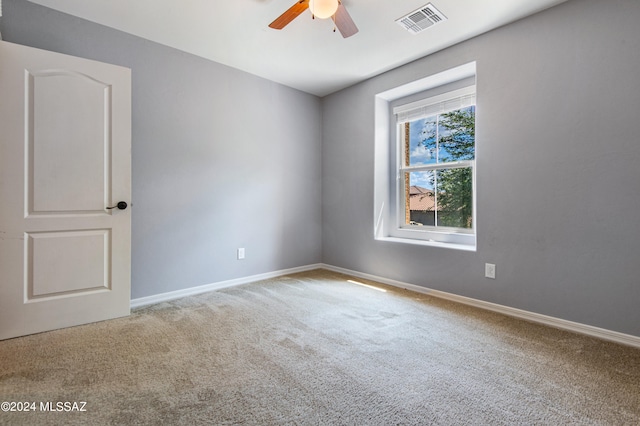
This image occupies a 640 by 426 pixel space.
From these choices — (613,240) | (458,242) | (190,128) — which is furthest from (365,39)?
(613,240)

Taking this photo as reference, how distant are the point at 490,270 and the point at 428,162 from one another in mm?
1383

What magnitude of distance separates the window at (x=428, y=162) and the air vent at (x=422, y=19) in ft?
2.00

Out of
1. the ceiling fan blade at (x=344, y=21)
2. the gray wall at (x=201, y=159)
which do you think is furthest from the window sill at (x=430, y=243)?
the ceiling fan blade at (x=344, y=21)

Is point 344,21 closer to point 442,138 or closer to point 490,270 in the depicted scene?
point 442,138

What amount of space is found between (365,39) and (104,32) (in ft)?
7.58

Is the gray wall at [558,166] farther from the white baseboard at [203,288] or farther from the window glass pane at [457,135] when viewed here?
the white baseboard at [203,288]

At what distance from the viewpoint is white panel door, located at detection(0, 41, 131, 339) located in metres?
2.04

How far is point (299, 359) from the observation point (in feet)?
5.87

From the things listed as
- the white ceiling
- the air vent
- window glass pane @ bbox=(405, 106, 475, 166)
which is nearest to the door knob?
the white ceiling

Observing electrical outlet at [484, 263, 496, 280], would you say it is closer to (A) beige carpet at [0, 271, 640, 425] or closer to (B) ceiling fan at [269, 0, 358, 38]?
(A) beige carpet at [0, 271, 640, 425]

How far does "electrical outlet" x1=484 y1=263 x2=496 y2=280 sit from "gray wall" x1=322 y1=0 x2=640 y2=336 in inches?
1.5

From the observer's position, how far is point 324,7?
1857mm

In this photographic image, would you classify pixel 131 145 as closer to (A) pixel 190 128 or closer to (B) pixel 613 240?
(A) pixel 190 128

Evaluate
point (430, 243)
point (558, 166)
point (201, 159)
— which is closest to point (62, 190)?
point (201, 159)
